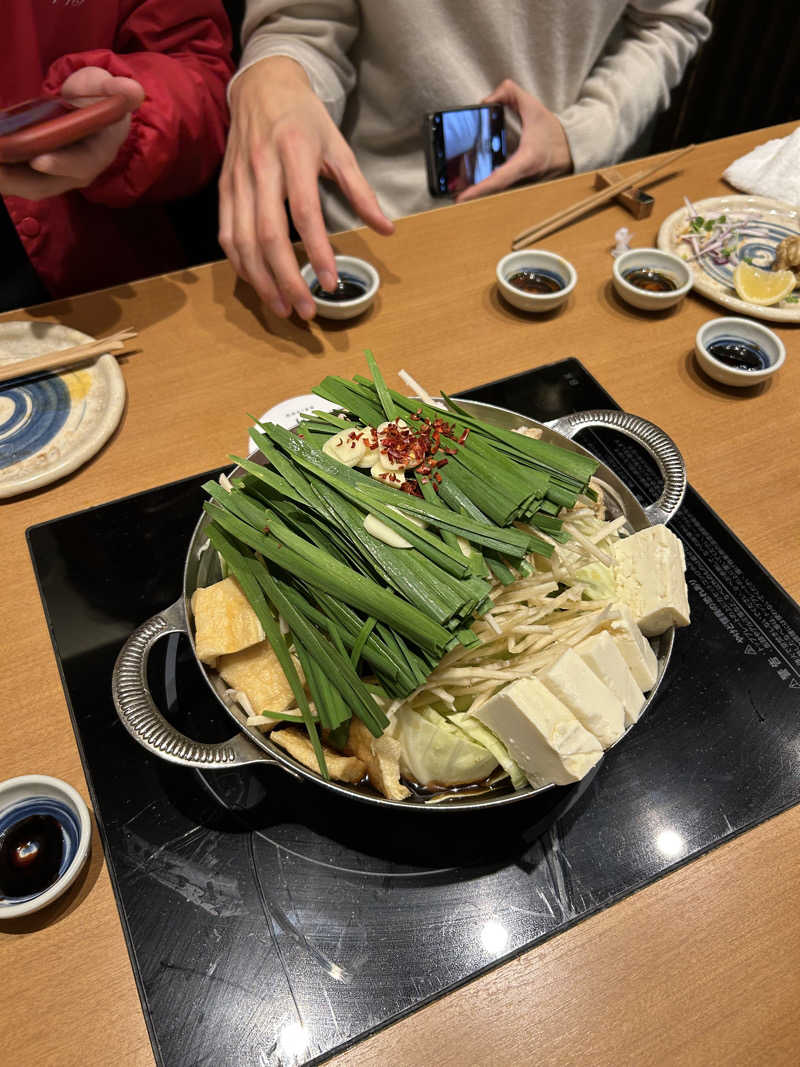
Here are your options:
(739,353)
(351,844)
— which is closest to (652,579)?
(351,844)

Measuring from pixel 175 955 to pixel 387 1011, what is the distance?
34 centimetres

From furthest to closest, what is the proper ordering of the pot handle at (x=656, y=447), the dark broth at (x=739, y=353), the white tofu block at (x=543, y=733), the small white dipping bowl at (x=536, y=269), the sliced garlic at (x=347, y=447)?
the small white dipping bowl at (x=536, y=269) < the dark broth at (x=739, y=353) < the pot handle at (x=656, y=447) < the sliced garlic at (x=347, y=447) < the white tofu block at (x=543, y=733)

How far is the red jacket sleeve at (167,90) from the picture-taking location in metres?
1.90

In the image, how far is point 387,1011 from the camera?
3.28ft

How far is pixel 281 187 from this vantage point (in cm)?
188

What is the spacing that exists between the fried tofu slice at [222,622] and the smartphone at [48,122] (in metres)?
1.08

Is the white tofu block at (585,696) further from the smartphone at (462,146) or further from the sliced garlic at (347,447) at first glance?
the smartphone at (462,146)

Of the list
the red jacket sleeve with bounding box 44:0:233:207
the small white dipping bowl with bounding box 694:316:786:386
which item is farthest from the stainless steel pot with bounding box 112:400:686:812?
the red jacket sleeve with bounding box 44:0:233:207

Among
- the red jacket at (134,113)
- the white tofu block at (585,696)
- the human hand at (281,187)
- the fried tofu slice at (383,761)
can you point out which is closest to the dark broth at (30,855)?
the fried tofu slice at (383,761)

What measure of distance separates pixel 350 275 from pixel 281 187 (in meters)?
0.30

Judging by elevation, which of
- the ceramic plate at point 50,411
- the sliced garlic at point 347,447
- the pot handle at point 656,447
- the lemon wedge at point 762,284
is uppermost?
the lemon wedge at point 762,284

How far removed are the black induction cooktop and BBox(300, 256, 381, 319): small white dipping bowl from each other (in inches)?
36.8

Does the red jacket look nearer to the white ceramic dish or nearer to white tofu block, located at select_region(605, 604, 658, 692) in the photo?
the white ceramic dish

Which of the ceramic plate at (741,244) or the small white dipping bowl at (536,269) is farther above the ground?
the ceramic plate at (741,244)
